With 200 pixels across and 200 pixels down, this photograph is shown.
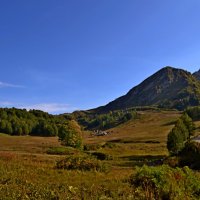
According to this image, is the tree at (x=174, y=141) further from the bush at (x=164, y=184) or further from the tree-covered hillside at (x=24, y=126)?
the tree-covered hillside at (x=24, y=126)

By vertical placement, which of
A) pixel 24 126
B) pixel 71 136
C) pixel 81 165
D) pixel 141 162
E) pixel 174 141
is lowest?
pixel 141 162

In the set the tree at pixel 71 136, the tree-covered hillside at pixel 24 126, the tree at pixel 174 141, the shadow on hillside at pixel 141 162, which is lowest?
the shadow on hillside at pixel 141 162

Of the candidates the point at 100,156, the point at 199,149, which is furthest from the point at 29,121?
the point at 199,149

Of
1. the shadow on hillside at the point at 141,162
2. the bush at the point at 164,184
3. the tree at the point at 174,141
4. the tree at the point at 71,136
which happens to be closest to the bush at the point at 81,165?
the bush at the point at 164,184

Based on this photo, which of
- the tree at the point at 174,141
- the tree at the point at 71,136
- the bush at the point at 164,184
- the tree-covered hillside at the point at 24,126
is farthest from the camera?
the tree-covered hillside at the point at 24,126

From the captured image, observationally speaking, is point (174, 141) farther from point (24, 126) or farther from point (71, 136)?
point (24, 126)

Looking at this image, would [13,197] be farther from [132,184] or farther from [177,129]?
[177,129]

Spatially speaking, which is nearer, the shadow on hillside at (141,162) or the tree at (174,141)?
the shadow on hillside at (141,162)

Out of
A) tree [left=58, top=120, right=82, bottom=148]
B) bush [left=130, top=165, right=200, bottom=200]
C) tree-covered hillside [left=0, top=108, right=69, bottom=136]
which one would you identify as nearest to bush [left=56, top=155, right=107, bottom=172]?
bush [left=130, top=165, right=200, bottom=200]

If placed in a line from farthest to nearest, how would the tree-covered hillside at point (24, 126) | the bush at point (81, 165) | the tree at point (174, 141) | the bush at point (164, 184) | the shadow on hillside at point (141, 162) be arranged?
the tree-covered hillside at point (24, 126), the tree at point (174, 141), the shadow on hillside at point (141, 162), the bush at point (81, 165), the bush at point (164, 184)

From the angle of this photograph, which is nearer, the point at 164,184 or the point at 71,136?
the point at 164,184

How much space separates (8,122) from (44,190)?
565 feet

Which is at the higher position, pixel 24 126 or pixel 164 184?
pixel 24 126

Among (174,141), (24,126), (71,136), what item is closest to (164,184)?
(174,141)
